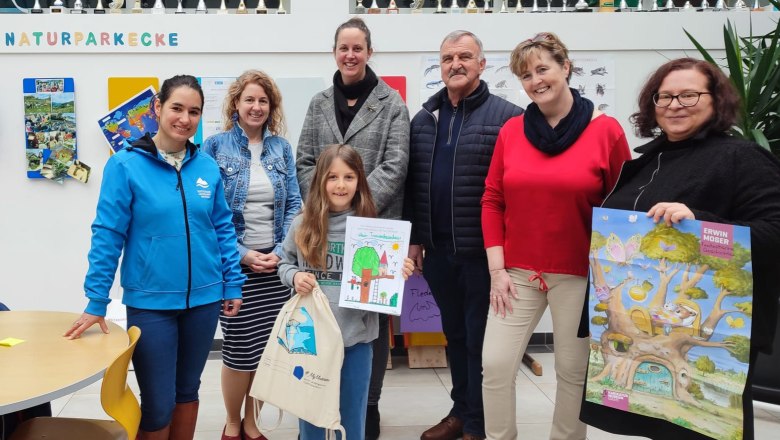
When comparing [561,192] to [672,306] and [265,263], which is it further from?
[265,263]

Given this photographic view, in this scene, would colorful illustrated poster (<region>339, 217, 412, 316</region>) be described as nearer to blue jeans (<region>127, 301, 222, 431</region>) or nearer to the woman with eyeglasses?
blue jeans (<region>127, 301, 222, 431</region>)

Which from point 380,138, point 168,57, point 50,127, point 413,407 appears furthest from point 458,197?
point 50,127

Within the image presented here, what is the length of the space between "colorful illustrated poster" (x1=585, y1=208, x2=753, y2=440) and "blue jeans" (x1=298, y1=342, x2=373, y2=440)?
771mm

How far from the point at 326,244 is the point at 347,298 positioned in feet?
0.70

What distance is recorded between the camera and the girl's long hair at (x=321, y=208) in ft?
6.88

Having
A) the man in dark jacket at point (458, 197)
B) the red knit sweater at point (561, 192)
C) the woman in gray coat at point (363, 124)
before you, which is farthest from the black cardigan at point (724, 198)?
the woman in gray coat at point (363, 124)

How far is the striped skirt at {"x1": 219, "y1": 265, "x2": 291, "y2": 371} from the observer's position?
8.56 ft

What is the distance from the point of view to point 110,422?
1.95 meters

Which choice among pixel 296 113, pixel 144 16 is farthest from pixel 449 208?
pixel 144 16

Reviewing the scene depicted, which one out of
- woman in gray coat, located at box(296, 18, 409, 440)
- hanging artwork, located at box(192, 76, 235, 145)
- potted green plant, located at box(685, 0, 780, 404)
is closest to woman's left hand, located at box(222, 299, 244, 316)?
woman in gray coat, located at box(296, 18, 409, 440)

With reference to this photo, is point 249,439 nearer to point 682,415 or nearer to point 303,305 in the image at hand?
point 303,305

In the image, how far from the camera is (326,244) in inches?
83.0

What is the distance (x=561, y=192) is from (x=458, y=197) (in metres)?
0.57

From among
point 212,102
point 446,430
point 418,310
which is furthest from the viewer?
point 212,102
